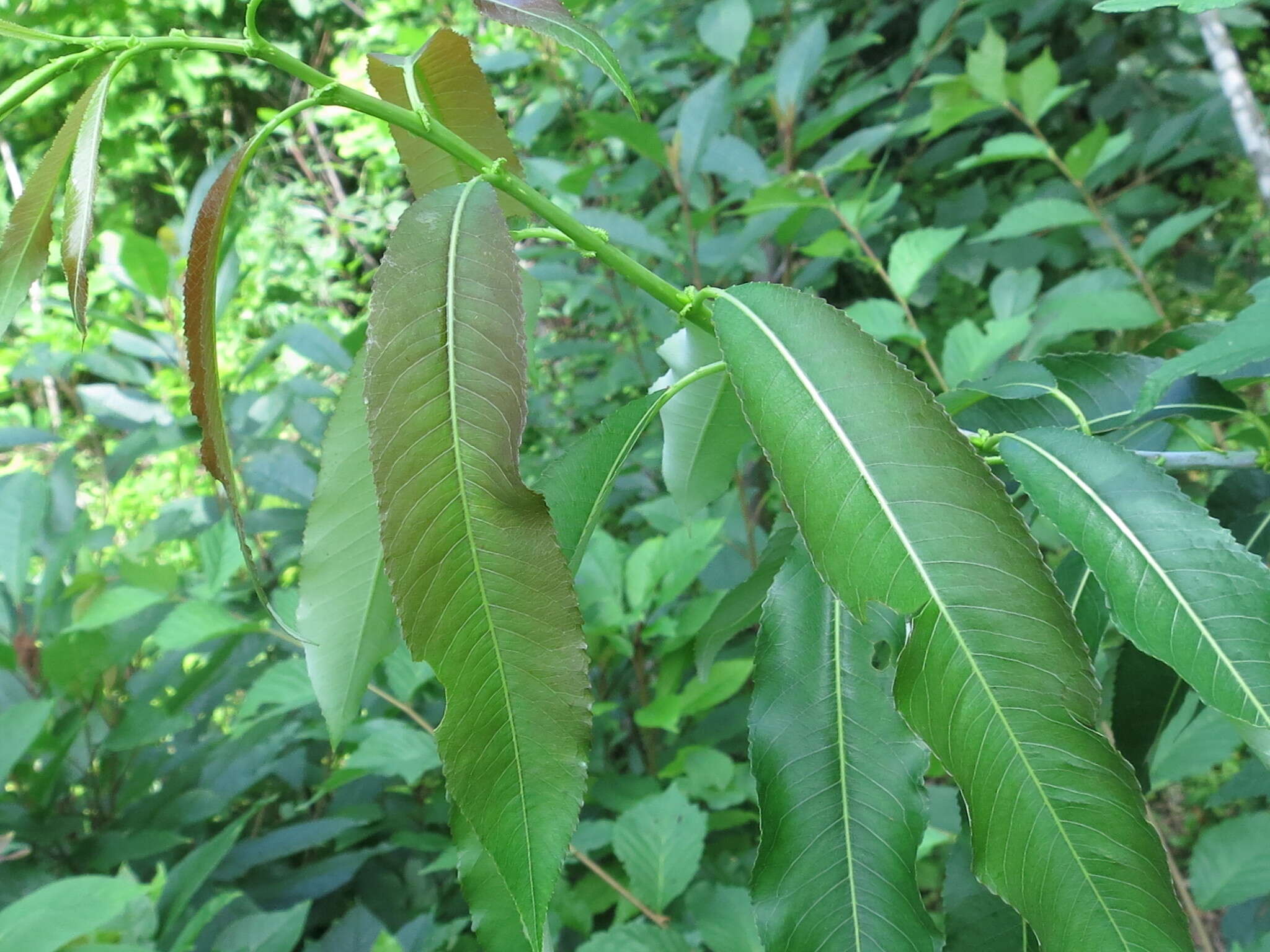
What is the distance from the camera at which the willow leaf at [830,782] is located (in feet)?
1.38

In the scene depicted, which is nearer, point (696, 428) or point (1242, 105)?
point (696, 428)

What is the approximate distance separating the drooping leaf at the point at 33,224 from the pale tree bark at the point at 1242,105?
5.04ft

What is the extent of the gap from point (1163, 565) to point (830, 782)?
0.63 feet

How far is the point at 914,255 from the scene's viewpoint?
1.29 m

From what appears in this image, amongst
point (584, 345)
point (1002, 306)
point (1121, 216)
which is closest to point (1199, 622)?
point (1002, 306)

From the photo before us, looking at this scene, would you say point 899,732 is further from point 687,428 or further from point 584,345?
point 584,345

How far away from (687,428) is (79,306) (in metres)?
0.36

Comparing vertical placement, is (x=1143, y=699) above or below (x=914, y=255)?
below

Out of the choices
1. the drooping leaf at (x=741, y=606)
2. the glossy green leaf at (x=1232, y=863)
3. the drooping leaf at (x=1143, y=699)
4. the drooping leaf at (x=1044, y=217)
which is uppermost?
the drooping leaf at (x=1044, y=217)

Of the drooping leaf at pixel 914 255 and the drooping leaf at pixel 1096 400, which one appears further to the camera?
the drooping leaf at pixel 914 255

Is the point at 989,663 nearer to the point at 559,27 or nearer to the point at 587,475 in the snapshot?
the point at 587,475

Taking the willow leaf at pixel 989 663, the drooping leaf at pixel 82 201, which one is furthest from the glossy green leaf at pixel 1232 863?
the drooping leaf at pixel 82 201

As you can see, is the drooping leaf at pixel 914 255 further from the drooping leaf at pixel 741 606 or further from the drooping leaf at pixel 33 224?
the drooping leaf at pixel 33 224

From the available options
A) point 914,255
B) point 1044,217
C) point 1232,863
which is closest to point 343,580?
point 1232,863
